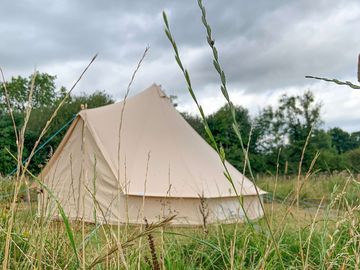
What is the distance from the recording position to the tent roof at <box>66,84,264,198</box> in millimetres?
5848

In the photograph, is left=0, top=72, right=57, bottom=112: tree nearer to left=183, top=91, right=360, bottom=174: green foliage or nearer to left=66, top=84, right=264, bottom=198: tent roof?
left=66, top=84, right=264, bottom=198: tent roof

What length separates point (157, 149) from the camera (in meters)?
6.18

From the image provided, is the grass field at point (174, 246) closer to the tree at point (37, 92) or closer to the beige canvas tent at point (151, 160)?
the tree at point (37, 92)

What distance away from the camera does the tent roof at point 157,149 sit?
19.2ft

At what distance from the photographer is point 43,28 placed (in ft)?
4.60

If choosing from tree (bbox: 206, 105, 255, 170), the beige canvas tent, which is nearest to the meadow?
the beige canvas tent

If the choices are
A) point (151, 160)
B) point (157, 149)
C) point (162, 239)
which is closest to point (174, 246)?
point (162, 239)

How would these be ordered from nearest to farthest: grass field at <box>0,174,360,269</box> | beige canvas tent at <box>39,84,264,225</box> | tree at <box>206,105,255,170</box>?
1. grass field at <box>0,174,360,269</box>
2. beige canvas tent at <box>39,84,264,225</box>
3. tree at <box>206,105,255,170</box>

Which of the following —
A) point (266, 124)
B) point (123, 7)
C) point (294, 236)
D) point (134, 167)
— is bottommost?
point (294, 236)

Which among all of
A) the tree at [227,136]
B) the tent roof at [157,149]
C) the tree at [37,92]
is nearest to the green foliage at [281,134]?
the tree at [227,136]

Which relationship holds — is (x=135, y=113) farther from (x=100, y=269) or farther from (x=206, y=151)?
(x=100, y=269)

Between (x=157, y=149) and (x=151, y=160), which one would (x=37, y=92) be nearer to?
(x=151, y=160)

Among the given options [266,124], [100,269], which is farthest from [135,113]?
[266,124]

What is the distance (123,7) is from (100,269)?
98 cm
